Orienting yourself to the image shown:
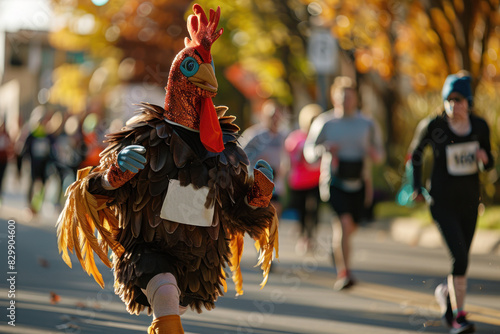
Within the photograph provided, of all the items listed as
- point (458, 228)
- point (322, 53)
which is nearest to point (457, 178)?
point (458, 228)

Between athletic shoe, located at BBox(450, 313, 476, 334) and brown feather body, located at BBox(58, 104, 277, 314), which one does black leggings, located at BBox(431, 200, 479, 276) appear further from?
brown feather body, located at BBox(58, 104, 277, 314)

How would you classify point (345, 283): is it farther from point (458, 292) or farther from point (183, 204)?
point (183, 204)

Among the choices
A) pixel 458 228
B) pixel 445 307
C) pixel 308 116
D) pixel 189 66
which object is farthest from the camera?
pixel 308 116

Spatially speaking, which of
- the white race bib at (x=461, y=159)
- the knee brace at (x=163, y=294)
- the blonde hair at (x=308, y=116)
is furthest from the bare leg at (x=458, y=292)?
the blonde hair at (x=308, y=116)

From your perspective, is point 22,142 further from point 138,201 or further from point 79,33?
point 79,33

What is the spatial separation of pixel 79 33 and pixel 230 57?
5.18 meters

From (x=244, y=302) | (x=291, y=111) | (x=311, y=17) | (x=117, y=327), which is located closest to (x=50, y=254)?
(x=244, y=302)

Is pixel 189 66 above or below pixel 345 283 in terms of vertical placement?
above

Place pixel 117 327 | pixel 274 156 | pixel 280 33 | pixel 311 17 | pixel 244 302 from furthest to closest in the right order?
pixel 280 33 → pixel 311 17 → pixel 274 156 → pixel 244 302 → pixel 117 327

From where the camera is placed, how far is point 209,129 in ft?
14.5

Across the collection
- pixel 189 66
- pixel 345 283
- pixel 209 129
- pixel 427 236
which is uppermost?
pixel 189 66

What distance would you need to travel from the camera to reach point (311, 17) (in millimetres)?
20812

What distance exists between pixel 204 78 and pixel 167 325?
1258mm

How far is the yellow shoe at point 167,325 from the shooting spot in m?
4.08
